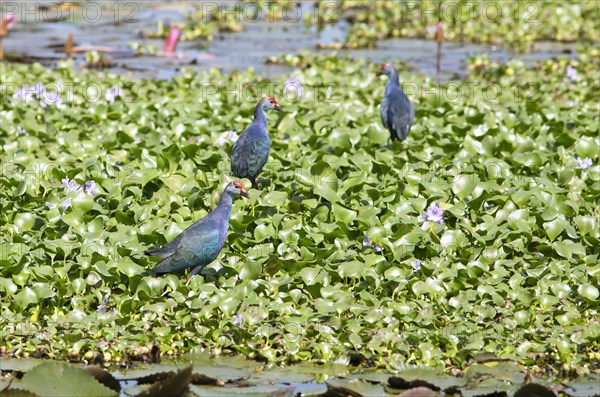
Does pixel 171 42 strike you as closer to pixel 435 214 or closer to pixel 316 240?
pixel 435 214

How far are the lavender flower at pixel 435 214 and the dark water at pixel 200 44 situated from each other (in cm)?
580

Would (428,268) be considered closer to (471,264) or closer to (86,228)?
(471,264)

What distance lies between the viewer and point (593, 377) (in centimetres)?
483

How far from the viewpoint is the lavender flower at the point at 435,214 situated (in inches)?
251

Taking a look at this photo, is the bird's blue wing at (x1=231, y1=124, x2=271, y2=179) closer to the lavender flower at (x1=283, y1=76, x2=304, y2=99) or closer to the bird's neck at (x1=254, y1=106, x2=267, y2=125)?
the bird's neck at (x1=254, y1=106, x2=267, y2=125)

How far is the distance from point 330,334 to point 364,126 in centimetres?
372

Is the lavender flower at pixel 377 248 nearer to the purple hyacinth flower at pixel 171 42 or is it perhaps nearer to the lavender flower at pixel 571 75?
the lavender flower at pixel 571 75

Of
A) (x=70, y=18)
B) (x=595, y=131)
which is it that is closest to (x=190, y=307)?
(x=595, y=131)

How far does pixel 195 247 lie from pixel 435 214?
5.16 ft

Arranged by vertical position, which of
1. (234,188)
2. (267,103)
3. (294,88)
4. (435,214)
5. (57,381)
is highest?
(267,103)

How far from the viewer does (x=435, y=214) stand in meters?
6.38

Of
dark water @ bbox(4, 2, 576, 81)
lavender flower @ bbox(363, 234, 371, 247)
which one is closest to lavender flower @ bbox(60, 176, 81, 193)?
lavender flower @ bbox(363, 234, 371, 247)

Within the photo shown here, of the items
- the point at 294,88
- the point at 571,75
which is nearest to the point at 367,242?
the point at 294,88

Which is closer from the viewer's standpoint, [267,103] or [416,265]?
[416,265]
